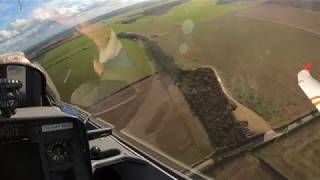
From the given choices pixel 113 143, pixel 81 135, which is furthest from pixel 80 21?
pixel 81 135

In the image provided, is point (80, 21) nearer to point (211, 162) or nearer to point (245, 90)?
point (245, 90)

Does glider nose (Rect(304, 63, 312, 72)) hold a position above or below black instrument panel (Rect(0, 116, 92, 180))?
below

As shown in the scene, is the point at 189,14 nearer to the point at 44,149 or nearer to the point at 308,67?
the point at 308,67

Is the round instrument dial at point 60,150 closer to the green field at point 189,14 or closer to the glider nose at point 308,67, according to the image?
the glider nose at point 308,67

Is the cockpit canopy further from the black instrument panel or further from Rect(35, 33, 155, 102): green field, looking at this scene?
Rect(35, 33, 155, 102): green field

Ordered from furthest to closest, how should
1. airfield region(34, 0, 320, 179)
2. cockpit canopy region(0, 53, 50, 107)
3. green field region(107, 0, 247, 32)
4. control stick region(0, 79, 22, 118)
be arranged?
green field region(107, 0, 247, 32) → airfield region(34, 0, 320, 179) → cockpit canopy region(0, 53, 50, 107) → control stick region(0, 79, 22, 118)

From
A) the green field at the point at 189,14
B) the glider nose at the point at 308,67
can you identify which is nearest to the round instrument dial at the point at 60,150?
the glider nose at the point at 308,67

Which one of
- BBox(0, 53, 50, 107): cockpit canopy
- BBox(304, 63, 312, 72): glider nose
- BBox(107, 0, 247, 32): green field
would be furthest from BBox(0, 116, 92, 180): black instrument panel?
BBox(107, 0, 247, 32): green field
